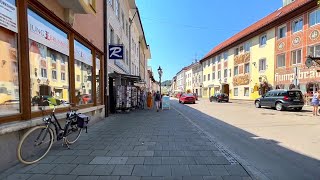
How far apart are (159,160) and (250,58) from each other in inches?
1348

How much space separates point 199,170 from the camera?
4934mm

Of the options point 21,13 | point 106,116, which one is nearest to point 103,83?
point 106,116

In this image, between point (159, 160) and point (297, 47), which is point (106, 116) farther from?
point (297, 47)

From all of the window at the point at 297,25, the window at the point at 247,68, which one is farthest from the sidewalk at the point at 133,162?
the window at the point at 247,68

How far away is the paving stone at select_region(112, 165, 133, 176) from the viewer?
4.76 meters

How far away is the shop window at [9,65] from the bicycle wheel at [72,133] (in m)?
1.63

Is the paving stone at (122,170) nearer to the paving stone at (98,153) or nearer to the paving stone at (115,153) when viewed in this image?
the paving stone at (115,153)

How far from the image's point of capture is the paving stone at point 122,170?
476 cm

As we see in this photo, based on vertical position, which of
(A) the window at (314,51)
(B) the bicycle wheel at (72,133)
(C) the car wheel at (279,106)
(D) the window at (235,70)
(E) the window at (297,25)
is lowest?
(C) the car wheel at (279,106)

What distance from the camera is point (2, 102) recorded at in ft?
16.9

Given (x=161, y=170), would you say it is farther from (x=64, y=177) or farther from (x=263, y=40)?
(x=263, y=40)

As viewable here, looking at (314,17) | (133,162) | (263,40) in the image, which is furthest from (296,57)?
(133,162)

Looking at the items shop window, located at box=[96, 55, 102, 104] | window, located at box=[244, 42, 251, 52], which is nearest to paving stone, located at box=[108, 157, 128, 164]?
shop window, located at box=[96, 55, 102, 104]

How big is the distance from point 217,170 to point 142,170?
1428 mm
